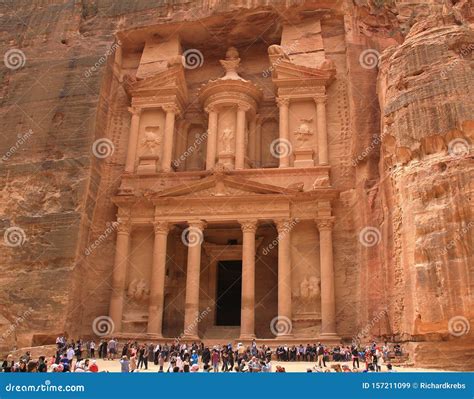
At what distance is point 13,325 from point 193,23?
16.7 metres

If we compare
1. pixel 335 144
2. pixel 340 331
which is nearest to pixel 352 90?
pixel 335 144

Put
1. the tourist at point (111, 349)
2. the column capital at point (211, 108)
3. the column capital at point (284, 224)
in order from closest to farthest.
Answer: the tourist at point (111, 349) → the column capital at point (284, 224) → the column capital at point (211, 108)

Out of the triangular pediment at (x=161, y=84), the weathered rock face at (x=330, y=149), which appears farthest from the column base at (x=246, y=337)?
the triangular pediment at (x=161, y=84)

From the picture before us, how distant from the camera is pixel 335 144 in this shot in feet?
78.0

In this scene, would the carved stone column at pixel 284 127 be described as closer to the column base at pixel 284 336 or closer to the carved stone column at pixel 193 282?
the carved stone column at pixel 193 282

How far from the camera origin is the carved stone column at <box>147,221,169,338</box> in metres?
20.9

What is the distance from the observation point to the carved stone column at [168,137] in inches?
957

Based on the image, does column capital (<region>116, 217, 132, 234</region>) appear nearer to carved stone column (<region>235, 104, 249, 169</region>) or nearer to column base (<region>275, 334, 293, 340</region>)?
carved stone column (<region>235, 104, 249, 169</region>)

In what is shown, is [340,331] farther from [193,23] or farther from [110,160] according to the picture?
[193,23]

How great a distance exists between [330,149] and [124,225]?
9960 millimetres

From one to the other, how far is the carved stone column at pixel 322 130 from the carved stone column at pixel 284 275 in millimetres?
3591

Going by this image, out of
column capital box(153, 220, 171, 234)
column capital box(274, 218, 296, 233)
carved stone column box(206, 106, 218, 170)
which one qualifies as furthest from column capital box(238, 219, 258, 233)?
carved stone column box(206, 106, 218, 170)

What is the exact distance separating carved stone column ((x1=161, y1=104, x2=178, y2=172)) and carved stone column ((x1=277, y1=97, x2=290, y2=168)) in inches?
207

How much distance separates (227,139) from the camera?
A: 24812 mm
